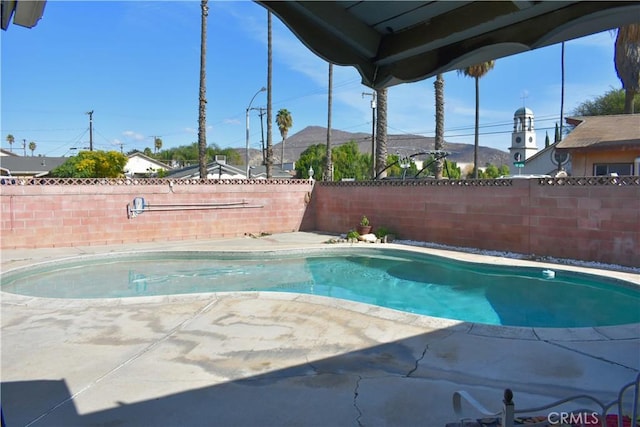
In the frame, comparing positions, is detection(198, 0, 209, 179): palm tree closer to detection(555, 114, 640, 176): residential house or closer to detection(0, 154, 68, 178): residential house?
detection(555, 114, 640, 176): residential house

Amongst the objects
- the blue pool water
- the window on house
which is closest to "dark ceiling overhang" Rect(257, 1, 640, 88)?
the blue pool water

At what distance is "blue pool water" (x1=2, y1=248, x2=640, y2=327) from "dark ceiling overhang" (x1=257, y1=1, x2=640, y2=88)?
5380 millimetres

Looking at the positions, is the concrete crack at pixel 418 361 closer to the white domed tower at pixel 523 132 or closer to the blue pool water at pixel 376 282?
the blue pool water at pixel 376 282

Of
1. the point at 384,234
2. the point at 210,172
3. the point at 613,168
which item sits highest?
the point at 210,172

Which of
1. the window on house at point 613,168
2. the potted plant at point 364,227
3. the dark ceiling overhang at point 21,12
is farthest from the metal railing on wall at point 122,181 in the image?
the dark ceiling overhang at point 21,12

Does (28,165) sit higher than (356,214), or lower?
higher

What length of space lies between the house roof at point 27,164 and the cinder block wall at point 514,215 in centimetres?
3445

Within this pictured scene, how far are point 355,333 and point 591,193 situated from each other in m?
7.14

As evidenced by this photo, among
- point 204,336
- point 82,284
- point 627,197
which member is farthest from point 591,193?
point 82,284

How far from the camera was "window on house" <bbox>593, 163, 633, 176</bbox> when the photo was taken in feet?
46.3

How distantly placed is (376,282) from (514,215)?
12.7ft

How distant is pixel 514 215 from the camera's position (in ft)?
34.6
